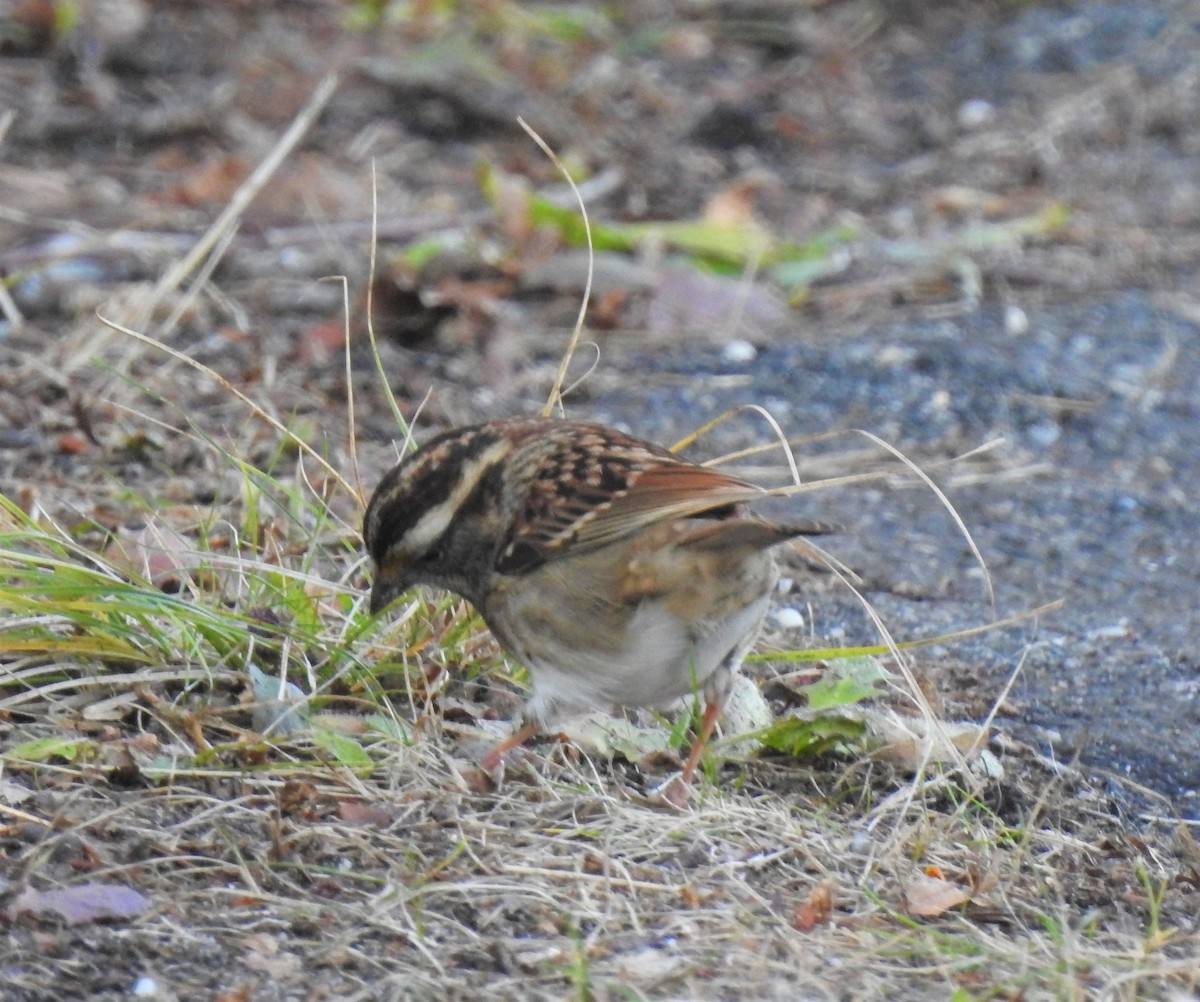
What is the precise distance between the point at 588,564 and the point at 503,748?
0.47m

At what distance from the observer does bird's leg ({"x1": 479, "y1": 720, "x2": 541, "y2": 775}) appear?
4.46m

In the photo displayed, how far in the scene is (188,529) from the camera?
5.53 m

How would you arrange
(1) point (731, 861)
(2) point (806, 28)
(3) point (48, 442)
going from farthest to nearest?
1. (2) point (806, 28)
2. (3) point (48, 442)
3. (1) point (731, 861)

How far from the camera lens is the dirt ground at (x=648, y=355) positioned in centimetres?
388

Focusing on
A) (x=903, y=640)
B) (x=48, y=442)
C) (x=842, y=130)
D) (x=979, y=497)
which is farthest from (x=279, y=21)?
(x=903, y=640)

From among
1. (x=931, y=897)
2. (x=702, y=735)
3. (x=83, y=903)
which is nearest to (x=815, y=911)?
(x=931, y=897)

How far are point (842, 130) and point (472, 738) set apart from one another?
23.0 feet

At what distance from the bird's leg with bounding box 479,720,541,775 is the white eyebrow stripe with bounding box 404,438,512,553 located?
0.49 metres

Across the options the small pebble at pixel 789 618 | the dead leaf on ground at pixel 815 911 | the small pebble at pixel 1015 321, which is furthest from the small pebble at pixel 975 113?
the dead leaf on ground at pixel 815 911

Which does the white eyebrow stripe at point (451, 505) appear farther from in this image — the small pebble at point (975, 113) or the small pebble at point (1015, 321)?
the small pebble at point (975, 113)

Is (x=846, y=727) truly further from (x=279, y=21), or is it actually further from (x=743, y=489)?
(x=279, y=21)

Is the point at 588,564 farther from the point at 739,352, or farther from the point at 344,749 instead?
Answer: the point at 739,352

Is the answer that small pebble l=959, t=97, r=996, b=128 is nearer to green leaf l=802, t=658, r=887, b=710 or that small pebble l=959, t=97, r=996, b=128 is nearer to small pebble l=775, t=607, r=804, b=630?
small pebble l=775, t=607, r=804, b=630

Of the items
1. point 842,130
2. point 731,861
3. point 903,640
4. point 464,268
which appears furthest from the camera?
point 842,130
